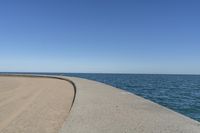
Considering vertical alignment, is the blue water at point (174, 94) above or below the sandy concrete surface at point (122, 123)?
below

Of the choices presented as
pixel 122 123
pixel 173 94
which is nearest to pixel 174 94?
pixel 173 94

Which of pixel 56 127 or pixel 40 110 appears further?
pixel 40 110

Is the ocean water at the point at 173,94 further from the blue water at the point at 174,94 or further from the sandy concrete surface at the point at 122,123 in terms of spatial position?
the sandy concrete surface at the point at 122,123

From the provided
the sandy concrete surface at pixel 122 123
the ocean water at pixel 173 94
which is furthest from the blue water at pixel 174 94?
the sandy concrete surface at pixel 122 123

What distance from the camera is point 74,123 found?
7.29 metres

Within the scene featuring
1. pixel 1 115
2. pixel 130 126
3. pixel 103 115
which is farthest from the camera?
pixel 1 115

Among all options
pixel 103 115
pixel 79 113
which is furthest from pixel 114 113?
pixel 79 113

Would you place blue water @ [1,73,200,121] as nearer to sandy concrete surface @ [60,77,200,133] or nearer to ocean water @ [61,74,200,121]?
ocean water @ [61,74,200,121]

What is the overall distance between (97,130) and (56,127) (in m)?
1.82

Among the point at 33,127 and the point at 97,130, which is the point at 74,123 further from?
the point at 33,127

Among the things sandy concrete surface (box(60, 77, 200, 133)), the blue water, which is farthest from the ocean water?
sandy concrete surface (box(60, 77, 200, 133))

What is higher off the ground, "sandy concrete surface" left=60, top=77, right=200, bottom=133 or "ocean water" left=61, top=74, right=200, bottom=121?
"sandy concrete surface" left=60, top=77, right=200, bottom=133

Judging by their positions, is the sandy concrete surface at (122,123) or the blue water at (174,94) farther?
the blue water at (174,94)

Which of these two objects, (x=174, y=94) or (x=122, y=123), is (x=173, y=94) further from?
(x=122, y=123)
